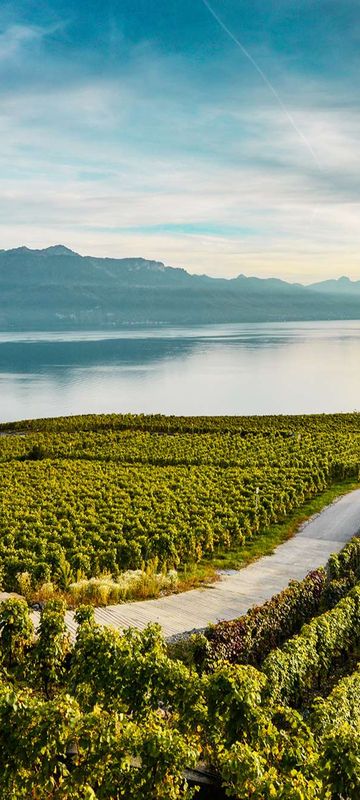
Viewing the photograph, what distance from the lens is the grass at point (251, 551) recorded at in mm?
26438

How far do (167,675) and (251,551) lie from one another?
1659cm

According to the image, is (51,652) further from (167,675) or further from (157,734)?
(157,734)

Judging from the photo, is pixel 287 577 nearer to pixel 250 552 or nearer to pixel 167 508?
pixel 250 552

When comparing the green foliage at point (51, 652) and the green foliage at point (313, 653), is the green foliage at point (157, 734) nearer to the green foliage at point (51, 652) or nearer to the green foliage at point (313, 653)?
the green foliage at point (51, 652)

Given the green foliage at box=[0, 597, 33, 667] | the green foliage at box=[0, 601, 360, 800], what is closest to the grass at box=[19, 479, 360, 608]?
the green foliage at box=[0, 597, 33, 667]

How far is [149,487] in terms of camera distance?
1587 inches

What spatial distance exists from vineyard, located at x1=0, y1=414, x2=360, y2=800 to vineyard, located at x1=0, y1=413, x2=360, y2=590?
0.49ft

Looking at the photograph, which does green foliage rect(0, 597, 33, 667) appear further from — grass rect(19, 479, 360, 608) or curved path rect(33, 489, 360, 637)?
grass rect(19, 479, 360, 608)

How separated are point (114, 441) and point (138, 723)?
4937cm

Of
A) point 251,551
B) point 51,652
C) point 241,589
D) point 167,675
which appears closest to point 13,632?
point 51,652

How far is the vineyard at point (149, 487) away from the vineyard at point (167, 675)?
0.49 ft

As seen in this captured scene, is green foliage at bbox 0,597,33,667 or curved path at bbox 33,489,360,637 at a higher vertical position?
green foliage at bbox 0,597,33,667

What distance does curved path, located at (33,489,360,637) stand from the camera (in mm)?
21141

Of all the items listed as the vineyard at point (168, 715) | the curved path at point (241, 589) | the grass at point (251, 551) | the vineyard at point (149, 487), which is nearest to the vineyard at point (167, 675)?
the vineyard at point (168, 715)
